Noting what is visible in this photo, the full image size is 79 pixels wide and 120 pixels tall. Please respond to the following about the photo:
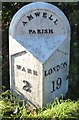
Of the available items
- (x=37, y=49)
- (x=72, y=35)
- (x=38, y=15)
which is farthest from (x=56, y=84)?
(x=72, y=35)

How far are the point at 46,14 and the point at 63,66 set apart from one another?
0.72 m

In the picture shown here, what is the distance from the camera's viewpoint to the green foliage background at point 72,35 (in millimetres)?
4816

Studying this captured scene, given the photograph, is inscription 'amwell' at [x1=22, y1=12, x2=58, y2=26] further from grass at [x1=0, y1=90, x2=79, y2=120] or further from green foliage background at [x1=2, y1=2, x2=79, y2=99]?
grass at [x1=0, y1=90, x2=79, y2=120]

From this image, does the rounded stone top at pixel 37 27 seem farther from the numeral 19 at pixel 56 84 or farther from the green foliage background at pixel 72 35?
the green foliage background at pixel 72 35

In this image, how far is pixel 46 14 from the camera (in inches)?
166

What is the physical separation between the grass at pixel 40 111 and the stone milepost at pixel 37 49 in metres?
0.10

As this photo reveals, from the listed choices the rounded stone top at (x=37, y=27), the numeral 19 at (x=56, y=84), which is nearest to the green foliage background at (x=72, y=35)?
the numeral 19 at (x=56, y=84)

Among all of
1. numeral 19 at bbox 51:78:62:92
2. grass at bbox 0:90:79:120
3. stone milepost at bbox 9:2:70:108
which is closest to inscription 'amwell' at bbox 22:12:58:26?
stone milepost at bbox 9:2:70:108

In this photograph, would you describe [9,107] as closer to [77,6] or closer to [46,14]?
[46,14]

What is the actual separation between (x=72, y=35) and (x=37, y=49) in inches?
45.6

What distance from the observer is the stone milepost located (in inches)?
164

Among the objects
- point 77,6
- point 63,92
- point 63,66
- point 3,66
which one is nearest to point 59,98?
→ point 63,92

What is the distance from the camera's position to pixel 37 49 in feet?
13.6

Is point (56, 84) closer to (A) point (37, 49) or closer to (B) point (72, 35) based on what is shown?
(A) point (37, 49)
